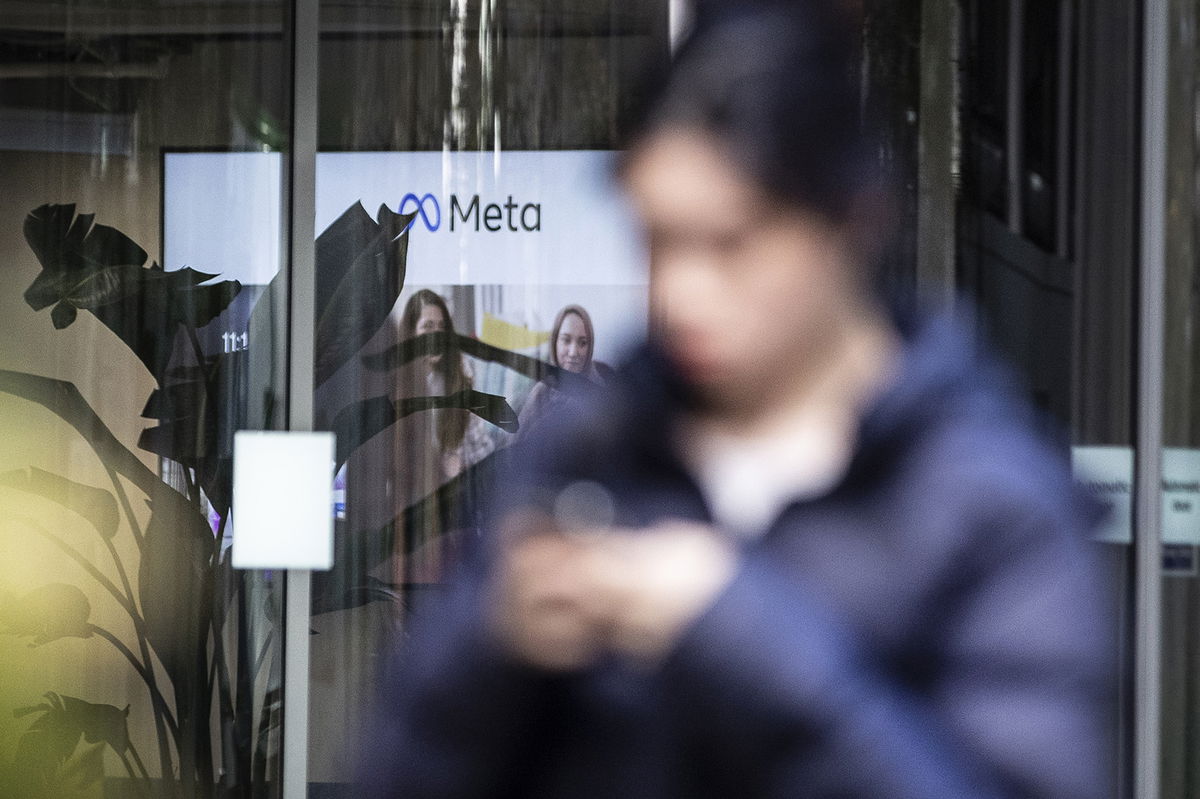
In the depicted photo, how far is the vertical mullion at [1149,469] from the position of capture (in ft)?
7.23

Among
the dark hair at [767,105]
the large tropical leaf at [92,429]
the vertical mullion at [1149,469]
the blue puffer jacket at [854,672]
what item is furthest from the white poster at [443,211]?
the vertical mullion at [1149,469]

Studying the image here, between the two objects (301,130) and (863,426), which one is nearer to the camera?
(863,426)

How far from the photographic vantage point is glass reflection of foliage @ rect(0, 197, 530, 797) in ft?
7.45

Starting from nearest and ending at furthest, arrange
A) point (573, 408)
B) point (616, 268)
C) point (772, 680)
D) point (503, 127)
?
point (772, 680) → point (573, 408) → point (616, 268) → point (503, 127)

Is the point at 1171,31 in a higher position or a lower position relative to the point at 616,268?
higher

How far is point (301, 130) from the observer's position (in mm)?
2271

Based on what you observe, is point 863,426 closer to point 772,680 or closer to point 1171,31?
point 772,680

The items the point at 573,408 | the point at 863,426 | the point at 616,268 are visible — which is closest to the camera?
the point at 863,426

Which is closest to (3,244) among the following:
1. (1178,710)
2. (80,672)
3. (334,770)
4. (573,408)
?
(80,672)

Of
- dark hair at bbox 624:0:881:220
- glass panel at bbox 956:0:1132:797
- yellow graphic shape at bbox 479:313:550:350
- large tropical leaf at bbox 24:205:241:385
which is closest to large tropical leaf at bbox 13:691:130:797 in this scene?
large tropical leaf at bbox 24:205:241:385

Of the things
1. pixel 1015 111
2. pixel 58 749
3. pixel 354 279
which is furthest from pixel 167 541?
pixel 1015 111

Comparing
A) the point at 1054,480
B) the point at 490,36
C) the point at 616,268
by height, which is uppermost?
the point at 490,36

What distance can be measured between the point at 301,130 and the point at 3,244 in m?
0.66

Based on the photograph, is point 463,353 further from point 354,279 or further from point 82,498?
point 82,498
